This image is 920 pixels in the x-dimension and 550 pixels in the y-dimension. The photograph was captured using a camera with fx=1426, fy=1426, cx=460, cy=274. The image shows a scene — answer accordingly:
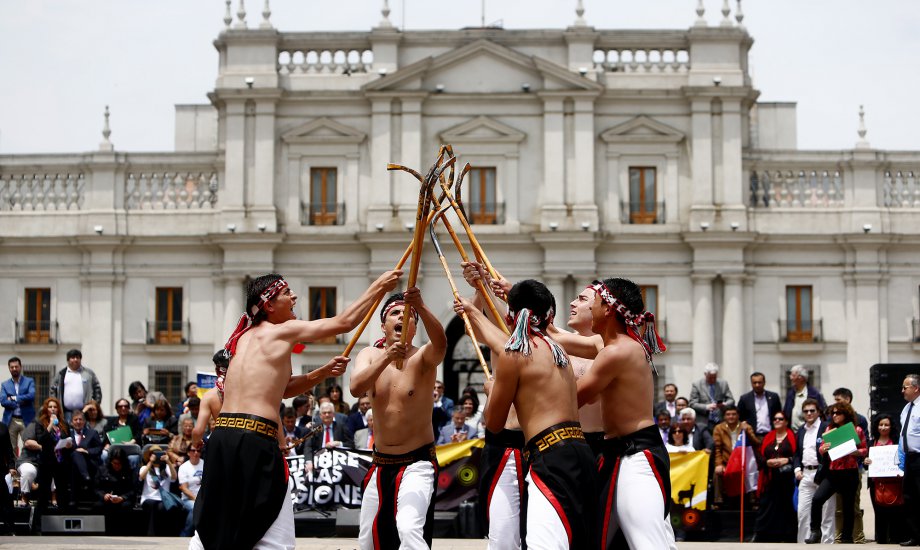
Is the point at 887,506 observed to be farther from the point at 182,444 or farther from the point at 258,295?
the point at 258,295

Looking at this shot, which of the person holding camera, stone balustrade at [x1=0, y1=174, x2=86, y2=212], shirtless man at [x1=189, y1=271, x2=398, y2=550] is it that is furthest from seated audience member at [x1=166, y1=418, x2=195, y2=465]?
stone balustrade at [x1=0, y1=174, x2=86, y2=212]

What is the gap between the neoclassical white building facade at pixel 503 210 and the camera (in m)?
44.6

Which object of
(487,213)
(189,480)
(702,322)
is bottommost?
(189,480)

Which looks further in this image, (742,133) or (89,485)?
(742,133)

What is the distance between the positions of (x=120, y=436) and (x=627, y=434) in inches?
505

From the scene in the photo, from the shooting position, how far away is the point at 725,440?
68.5 ft

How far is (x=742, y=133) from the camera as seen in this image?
1784 inches

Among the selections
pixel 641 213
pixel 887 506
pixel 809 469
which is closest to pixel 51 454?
pixel 809 469

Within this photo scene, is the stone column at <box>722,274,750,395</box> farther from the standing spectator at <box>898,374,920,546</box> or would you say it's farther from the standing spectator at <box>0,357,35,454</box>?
the standing spectator at <box>898,374,920,546</box>

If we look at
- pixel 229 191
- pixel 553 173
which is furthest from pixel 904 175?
pixel 229 191

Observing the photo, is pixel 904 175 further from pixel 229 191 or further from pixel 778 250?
pixel 229 191

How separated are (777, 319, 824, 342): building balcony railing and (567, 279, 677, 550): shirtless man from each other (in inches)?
1389

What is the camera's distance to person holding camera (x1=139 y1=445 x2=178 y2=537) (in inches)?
775

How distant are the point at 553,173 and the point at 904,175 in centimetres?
1133
